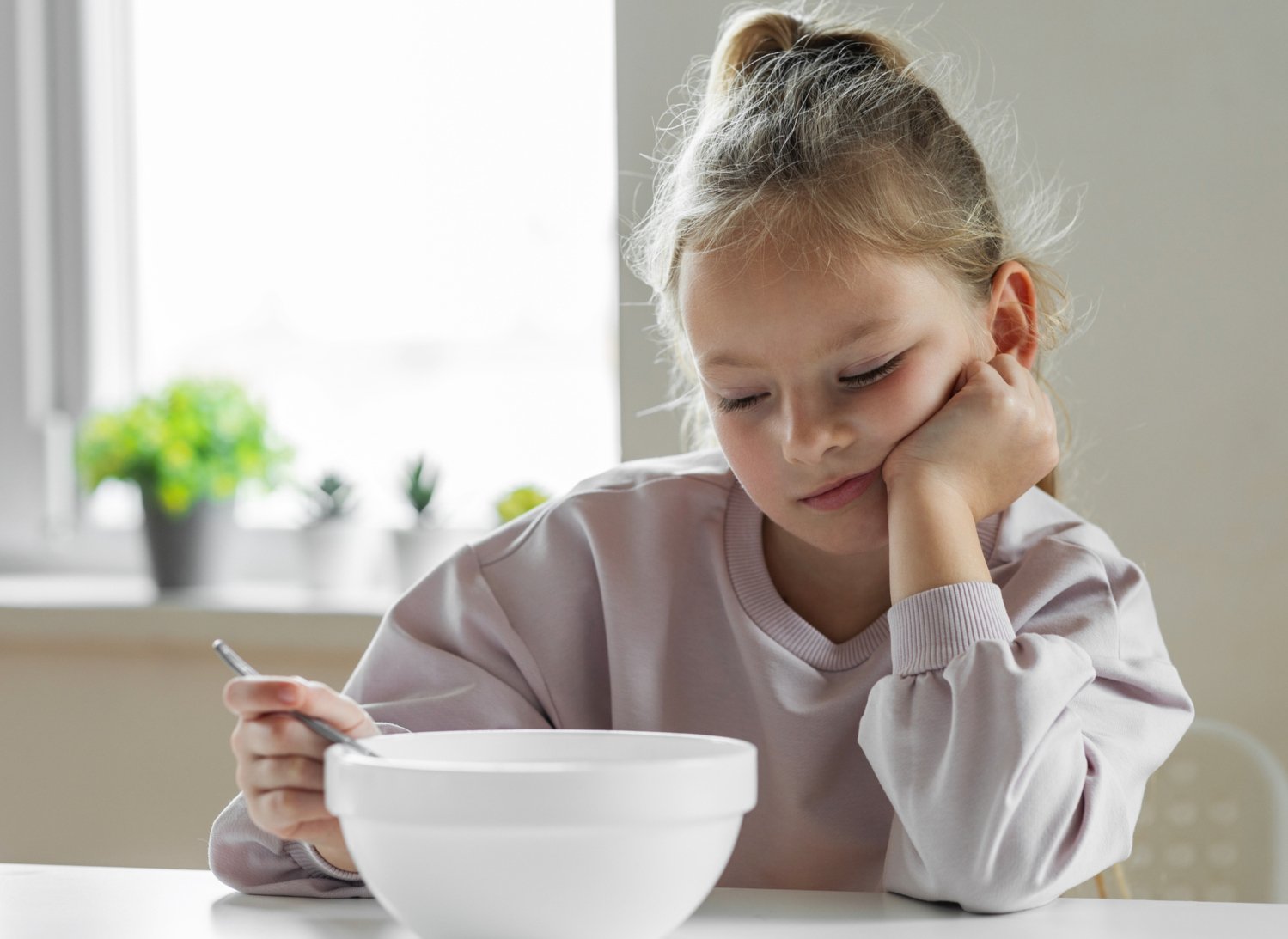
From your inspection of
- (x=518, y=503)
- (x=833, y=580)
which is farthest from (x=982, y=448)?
(x=518, y=503)

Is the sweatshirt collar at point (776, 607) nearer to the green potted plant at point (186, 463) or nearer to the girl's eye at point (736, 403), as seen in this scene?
the girl's eye at point (736, 403)

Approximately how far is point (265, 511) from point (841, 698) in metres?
1.45

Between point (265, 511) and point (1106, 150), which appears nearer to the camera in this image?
point (1106, 150)

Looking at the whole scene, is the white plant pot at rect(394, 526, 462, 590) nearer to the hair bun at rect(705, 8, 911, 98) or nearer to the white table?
the hair bun at rect(705, 8, 911, 98)

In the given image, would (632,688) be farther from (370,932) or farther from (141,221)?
(141,221)

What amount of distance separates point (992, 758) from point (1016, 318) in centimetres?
45

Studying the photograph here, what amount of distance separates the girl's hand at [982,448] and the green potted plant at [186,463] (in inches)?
51.0

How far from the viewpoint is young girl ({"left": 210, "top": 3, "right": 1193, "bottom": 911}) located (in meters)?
0.74

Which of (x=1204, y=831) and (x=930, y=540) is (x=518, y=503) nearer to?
(x=1204, y=831)

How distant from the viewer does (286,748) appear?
0.67 metres

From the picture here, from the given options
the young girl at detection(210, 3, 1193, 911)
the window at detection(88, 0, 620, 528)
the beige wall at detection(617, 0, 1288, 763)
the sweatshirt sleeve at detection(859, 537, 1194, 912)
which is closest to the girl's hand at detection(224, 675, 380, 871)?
the young girl at detection(210, 3, 1193, 911)

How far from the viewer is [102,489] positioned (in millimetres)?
2246

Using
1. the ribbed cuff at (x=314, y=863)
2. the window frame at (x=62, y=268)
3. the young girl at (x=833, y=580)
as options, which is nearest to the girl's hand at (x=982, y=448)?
the young girl at (x=833, y=580)

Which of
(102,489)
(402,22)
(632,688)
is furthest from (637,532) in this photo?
(102,489)
